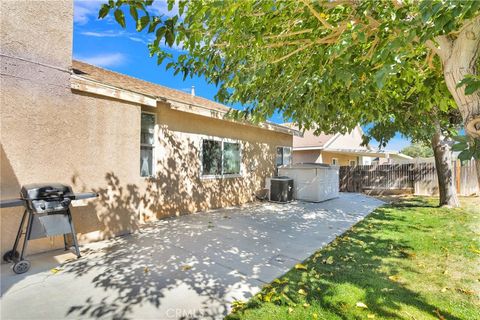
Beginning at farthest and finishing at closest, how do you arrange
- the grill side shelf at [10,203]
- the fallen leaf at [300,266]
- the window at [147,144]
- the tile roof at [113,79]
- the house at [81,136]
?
the window at [147,144] → the tile roof at [113,79] → the house at [81,136] → the fallen leaf at [300,266] → the grill side shelf at [10,203]

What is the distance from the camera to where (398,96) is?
5.18 m

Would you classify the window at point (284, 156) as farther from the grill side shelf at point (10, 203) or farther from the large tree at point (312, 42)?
the grill side shelf at point (10, 203)

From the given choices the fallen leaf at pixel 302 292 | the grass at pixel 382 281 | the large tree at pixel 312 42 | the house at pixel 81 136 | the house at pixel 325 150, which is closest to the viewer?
the large tree at pixel 312 42

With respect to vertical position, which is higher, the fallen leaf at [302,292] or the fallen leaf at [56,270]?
the fallen leaf at [56,270]

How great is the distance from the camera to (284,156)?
13.8 meters

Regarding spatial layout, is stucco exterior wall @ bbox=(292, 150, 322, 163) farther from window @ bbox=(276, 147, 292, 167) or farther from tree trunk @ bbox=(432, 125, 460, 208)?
tree trunk @ bbox=(432, 125, 460, 208)

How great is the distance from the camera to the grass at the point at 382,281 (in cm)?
297

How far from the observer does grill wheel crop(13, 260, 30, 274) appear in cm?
389

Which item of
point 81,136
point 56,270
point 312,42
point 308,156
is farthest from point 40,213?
point 308,156

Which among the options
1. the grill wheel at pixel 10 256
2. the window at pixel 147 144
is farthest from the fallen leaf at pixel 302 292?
the window at pixel 147 144

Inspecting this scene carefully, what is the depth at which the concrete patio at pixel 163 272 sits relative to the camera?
3.07 m

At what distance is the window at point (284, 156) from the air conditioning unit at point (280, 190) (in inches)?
82.2

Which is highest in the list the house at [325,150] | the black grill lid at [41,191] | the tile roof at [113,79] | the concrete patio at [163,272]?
the tile roof at [113,79]

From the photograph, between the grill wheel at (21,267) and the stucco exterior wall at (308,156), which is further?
the stucco exterior wall at (308,156)
